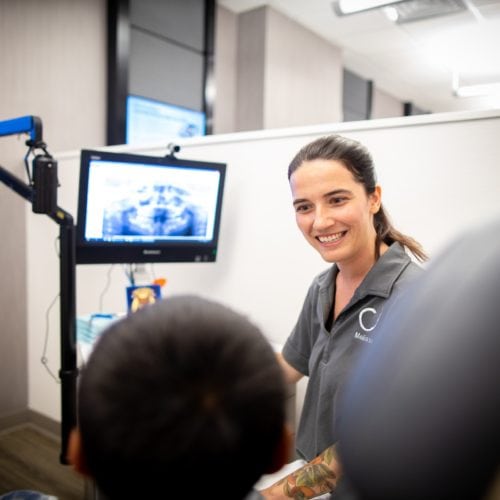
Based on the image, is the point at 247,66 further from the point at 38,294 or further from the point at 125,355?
the point at 125,355

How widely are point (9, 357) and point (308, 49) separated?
12.0 ft

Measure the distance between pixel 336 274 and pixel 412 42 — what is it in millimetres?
4474

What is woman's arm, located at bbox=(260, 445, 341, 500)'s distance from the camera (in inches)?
37.3

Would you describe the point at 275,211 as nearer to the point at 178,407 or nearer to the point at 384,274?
the point at 384,274

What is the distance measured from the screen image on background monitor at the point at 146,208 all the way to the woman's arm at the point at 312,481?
3.15 feet

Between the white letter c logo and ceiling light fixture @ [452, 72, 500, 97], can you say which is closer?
the white letter c logo

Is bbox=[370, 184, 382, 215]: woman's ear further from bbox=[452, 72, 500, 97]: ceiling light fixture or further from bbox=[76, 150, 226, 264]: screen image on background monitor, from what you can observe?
bbox=[452, 72, 500, 97]: ceiling light fixture

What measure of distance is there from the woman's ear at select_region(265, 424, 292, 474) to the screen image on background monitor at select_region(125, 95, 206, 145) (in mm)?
2870

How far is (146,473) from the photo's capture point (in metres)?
0.37

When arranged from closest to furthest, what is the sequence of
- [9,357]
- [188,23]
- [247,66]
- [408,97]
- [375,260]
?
[375,260] < [9,357] < [188,23] < [247,66] < [408,97]

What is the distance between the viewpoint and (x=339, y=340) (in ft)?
3.53

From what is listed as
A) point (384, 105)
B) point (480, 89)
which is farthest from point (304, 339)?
point (384, 105)

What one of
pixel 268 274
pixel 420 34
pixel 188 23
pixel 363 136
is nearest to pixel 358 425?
pixel 363 136

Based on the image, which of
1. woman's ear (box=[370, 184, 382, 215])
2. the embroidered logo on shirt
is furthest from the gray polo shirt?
Result: woman's ear (box=[370, 184, 382, 215])
